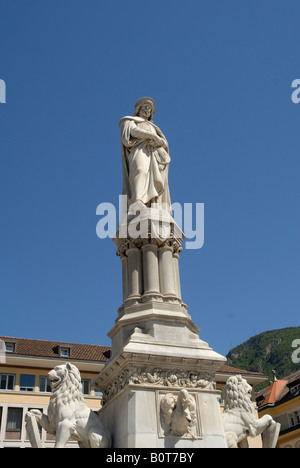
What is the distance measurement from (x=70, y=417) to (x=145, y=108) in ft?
31.6

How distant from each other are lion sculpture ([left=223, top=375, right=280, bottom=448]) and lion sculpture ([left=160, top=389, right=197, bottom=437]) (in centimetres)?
120

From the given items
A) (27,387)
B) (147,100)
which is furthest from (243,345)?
(147,100)

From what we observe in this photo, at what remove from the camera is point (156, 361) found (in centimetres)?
1084

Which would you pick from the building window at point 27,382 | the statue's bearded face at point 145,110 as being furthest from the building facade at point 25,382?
the statue's bearded face at point 145,110

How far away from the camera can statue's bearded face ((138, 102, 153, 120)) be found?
Result: 15656 millimetres

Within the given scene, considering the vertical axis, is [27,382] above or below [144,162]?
above

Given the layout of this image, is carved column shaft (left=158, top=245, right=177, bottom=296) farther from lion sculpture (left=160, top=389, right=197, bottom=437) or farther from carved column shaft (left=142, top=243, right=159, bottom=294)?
lion sculpture (left=160, top=389, right=197, bottom=437)

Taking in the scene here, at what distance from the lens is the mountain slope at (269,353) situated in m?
127

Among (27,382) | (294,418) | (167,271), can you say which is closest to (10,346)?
(27,382)

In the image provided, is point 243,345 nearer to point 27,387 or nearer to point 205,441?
point 27,387

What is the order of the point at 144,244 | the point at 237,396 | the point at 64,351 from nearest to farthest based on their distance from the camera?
the point at 237,396
the point at 144,244
the point at 64,351

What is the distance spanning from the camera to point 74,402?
Result: 10.6 metres

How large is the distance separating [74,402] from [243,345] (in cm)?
17549

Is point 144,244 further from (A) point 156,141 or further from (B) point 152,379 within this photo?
(B) point 152,379
